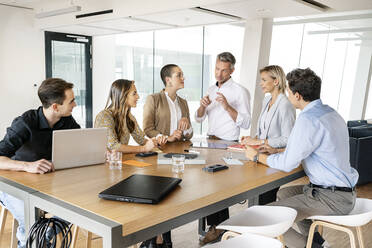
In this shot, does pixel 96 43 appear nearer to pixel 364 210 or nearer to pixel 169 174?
pixel 169 174

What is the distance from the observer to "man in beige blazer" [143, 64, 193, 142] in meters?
3.35

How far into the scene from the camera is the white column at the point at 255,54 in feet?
16.9

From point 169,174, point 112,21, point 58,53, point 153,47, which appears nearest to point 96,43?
point 58,53

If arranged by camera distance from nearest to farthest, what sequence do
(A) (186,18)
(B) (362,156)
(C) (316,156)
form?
(C) (316,156), (A) (186,18), (B) (362,156)

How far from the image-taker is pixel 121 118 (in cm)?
285

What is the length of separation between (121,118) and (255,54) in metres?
2.98

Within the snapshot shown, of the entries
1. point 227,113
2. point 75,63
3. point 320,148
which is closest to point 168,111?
point 227,113

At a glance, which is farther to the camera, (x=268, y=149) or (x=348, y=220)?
(x=268, y=149)

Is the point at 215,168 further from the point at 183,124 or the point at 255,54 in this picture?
the point at 255,54

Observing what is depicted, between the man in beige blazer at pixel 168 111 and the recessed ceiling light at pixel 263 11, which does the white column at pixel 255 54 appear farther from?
the man in beige blazer at pixel 168 111

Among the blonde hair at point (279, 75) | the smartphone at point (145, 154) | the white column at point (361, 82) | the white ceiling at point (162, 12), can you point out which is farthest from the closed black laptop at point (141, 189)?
the white column at point (361, 82)

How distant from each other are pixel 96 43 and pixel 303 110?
19.0 feet

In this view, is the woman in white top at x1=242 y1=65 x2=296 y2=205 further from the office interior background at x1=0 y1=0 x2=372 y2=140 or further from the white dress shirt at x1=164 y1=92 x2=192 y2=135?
the office interior background at x1=0 y1=0 x2=372 y2=140

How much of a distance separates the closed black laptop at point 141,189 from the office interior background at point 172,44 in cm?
260
